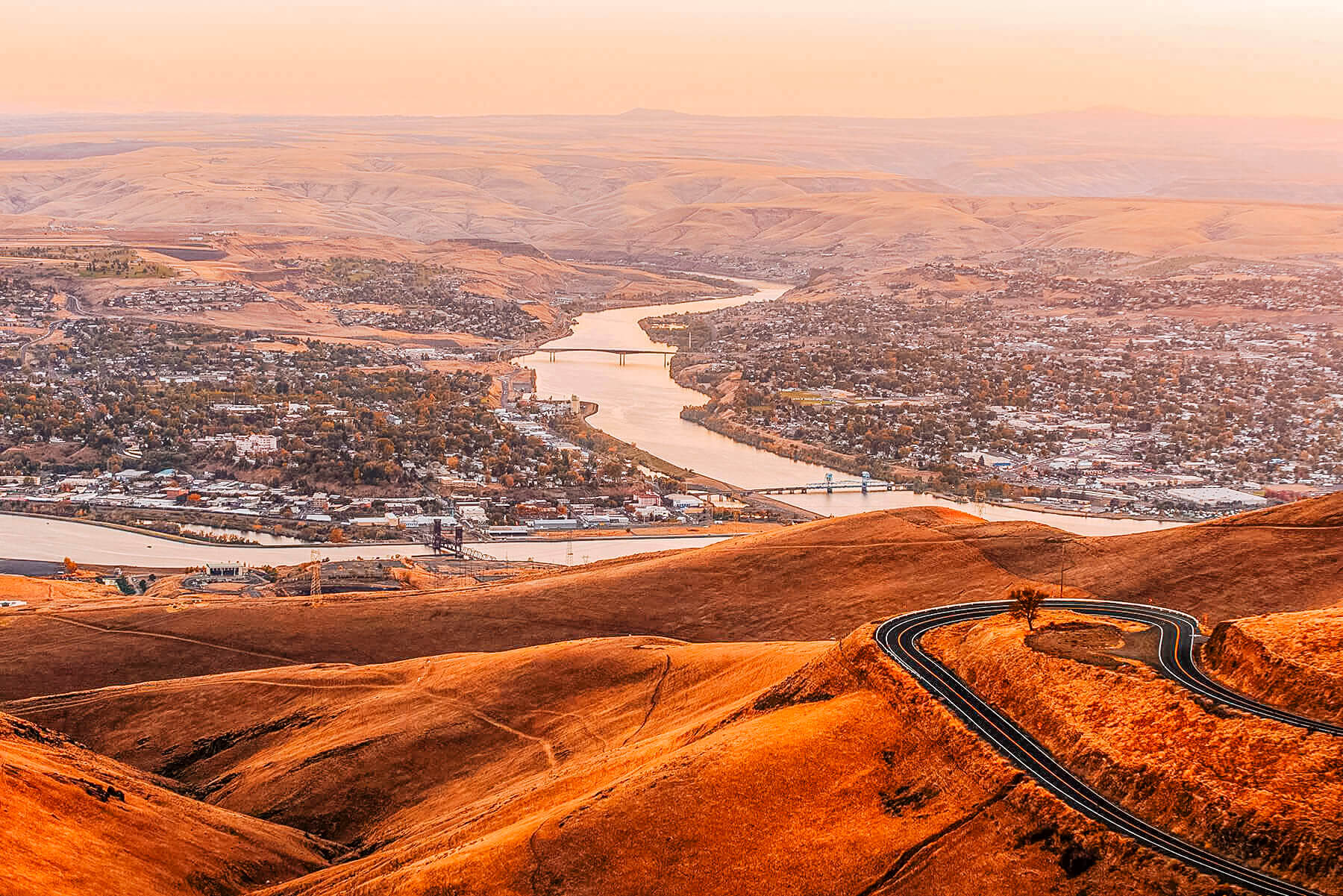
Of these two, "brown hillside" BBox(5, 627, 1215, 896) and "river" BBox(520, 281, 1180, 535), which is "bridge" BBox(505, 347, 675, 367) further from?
"brown hillside" BBox(5, 627, 1215, 896)

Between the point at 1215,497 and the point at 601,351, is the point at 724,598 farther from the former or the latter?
the point at 601,351

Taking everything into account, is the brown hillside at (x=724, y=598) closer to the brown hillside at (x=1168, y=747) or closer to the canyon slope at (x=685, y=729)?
the canyon slope at (x=685, y=729)

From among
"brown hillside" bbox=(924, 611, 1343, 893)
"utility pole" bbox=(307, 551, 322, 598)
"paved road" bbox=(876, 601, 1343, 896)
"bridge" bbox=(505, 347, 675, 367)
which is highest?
"brown hillside" bbox=(924, 611, 1343, 893)

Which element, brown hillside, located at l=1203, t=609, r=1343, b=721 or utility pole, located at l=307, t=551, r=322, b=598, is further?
utility pole, located at l=307, t=551, r=322, b=598

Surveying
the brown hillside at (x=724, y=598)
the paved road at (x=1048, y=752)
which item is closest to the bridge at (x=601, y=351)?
the brown hillside at (x=724, y=598)

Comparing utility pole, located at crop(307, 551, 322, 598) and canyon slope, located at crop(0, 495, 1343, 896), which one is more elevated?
canyon slope, located at crop(0, 495, 1343, 896)

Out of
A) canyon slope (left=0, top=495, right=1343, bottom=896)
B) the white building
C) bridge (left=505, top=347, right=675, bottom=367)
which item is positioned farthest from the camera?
bridge (left=505, top=347, right=675, bottom=367)

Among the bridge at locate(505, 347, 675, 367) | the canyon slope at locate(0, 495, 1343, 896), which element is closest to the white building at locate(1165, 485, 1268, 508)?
the canyon slope at locate(0, 495, 1343, 896)

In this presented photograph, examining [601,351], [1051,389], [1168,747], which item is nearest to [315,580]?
[1168,747]
